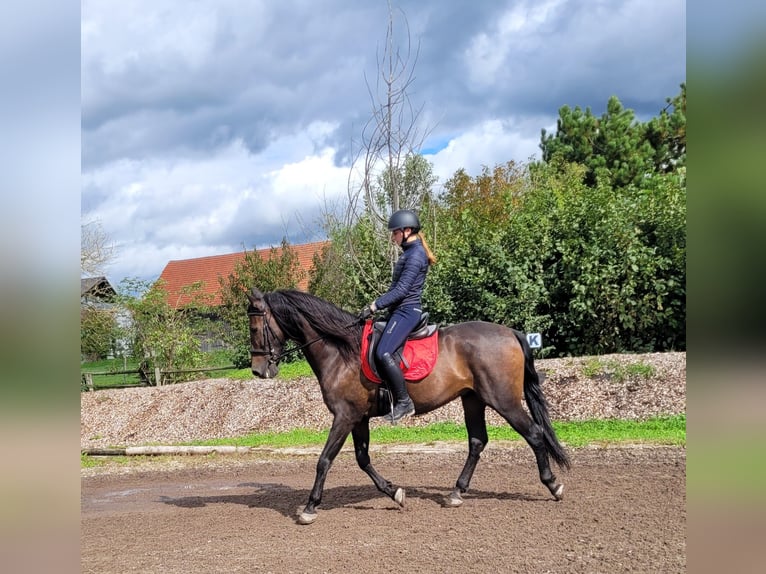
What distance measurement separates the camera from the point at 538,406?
21.8ft

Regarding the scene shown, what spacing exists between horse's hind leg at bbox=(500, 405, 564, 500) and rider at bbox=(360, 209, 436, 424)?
41.4 inches

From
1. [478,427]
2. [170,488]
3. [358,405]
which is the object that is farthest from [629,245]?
[170,488]

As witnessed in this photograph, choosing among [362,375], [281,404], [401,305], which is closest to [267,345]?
[362,375]

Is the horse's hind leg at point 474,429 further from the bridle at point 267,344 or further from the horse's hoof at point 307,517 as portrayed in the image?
the bridle at point 267,344

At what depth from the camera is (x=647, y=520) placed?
18.3 ft

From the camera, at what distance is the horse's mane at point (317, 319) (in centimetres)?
642

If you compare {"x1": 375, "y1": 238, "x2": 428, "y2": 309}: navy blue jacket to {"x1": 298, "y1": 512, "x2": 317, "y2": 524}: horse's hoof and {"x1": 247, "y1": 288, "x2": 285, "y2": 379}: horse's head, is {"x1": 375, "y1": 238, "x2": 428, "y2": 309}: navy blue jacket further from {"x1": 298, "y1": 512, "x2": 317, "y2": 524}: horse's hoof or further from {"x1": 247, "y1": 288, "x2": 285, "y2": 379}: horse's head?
{"x1": 298, "y1": 512, "x2": 317, "y2": 524}: horse's hoof

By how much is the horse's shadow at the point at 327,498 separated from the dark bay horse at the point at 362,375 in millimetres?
452

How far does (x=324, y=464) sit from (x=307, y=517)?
0.54 meters

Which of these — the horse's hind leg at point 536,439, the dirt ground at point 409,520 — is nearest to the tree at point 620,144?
the dirt ground at point 409,520

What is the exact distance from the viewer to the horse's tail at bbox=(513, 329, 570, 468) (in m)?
6.42

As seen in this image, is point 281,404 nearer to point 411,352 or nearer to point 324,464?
point 324,464

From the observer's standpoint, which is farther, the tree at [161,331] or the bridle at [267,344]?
the tree at [161,331]

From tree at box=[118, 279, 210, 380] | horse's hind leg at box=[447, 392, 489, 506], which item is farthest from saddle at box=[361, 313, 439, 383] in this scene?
tree at box=[118, 279, 210, 380]
